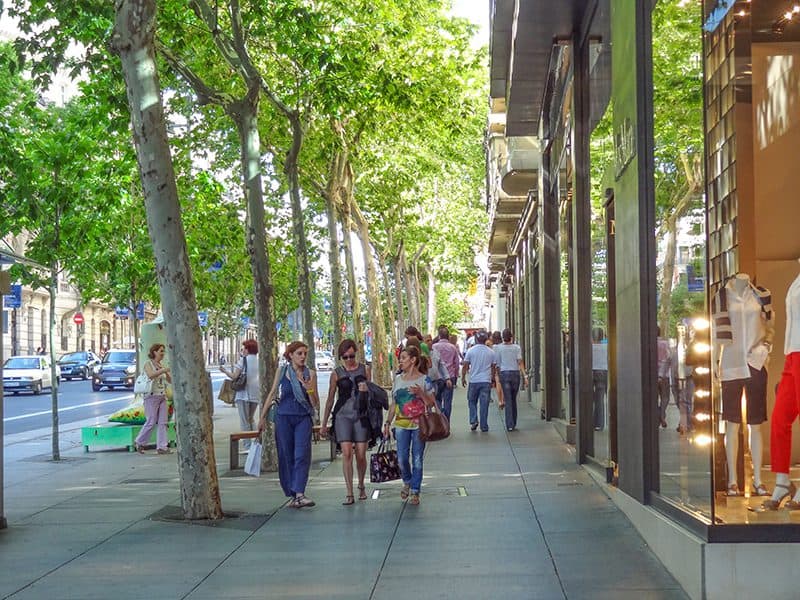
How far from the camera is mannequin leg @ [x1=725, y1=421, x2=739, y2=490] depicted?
758 centimetres

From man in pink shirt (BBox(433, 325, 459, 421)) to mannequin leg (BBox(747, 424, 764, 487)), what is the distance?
13134 millimetres

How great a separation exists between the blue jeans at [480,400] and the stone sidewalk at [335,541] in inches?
229

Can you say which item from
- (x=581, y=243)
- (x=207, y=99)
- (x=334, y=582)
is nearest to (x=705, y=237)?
(x=334, y=582)

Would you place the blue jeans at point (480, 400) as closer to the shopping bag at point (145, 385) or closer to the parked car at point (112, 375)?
the shopping bag at point (145, 385)

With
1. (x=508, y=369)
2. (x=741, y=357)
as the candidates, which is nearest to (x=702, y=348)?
(x=741, y=357)

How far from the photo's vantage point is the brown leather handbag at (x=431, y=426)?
506 inches

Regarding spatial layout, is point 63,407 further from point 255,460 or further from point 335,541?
point 335,541

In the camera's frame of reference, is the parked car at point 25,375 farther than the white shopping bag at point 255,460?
Yes

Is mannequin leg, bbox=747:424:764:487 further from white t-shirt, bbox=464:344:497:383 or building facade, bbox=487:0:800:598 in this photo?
white t-shirt, bbox=464:344:497:383

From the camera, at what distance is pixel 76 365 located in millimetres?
61812

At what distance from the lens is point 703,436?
24.6ft

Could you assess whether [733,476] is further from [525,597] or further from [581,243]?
[581,243]

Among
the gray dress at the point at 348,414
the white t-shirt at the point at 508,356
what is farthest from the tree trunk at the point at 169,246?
the white t-shirt at the point at 508,356

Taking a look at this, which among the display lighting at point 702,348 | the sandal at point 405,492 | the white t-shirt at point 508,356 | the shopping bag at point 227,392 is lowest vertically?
the sandal at point 405,492
